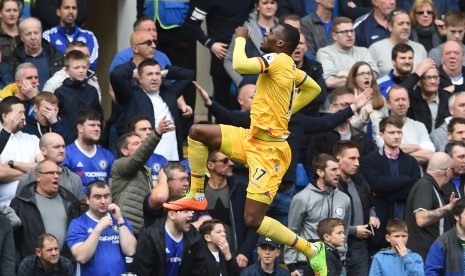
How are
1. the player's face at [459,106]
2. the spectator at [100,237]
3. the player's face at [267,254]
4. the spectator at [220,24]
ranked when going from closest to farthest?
the spectator at [100,237] → the player's face at [267,254] → the player's face at [459,106] → the spectator at [220,24]

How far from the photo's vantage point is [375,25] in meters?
21.0

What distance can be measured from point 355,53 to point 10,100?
5.01 metres

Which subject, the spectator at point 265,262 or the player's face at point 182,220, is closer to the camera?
the player's face at point 182,220

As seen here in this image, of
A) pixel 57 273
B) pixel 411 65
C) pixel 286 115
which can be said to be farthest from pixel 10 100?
pixel 411 65

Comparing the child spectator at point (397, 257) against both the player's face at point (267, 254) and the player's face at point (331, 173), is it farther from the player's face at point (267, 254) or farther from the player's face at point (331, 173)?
the player's face at point (267, 254)

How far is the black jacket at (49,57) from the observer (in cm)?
1852

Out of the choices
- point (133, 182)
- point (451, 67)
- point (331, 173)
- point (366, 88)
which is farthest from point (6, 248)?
point (451, 67)

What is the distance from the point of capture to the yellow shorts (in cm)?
1445

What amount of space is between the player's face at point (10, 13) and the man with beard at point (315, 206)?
13.7ft

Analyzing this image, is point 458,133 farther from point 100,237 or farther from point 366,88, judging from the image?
point 100,237

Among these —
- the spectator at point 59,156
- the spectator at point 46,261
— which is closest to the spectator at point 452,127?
the spectator at point 59,156

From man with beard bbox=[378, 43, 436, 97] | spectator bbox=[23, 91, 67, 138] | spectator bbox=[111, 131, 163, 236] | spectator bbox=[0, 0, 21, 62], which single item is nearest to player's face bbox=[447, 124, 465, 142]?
man with beard bbox=[378, 43, 436, 97]

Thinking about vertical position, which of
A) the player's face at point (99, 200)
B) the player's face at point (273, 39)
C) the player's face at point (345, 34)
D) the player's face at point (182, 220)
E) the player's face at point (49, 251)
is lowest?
the player's face at point (49, 251)

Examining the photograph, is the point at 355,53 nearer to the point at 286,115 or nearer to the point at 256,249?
the point at 256,249
